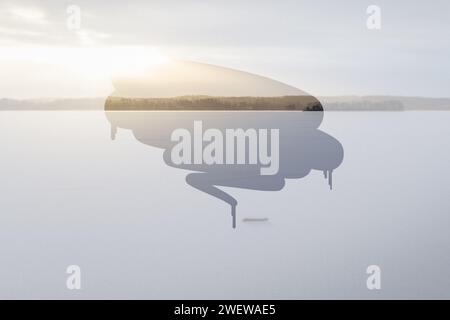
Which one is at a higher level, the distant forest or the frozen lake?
the distant forest

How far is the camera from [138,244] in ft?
9.57

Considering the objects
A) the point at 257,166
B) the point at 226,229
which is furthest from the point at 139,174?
the point at 226,229

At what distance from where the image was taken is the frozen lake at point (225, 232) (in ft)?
7.57

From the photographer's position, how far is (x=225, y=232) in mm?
2793

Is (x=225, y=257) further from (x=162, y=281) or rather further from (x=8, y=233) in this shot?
(x=8, y=233)

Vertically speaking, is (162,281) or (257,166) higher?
(257,166)

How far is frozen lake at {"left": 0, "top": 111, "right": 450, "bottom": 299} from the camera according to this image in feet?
7.57

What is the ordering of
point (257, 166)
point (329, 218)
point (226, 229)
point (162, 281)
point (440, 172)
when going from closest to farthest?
point (162, 281) → point (226, 229) → point (329, 218) → point (257, 166) → point (440, 172)

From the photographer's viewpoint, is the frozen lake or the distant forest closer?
the frozen lake

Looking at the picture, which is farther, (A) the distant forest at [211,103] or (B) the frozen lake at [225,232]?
(A) the distant forest at [211,103]

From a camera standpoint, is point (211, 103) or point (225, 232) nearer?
point (225, 232)

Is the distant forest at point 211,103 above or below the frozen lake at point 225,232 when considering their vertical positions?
above
